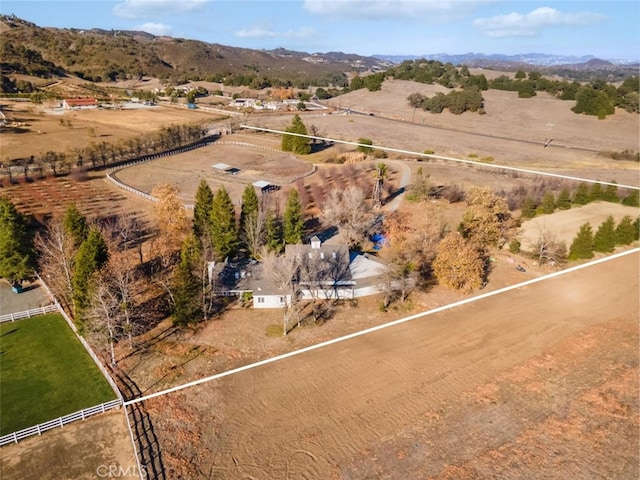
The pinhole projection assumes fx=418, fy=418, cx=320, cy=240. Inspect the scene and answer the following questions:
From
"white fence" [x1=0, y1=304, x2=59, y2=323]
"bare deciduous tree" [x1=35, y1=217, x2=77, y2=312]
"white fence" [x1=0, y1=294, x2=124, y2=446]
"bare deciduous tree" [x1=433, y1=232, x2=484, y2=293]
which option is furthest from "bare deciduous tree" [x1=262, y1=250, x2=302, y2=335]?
"white fence" [x1=0, y1=304, x2=59, y2=323]

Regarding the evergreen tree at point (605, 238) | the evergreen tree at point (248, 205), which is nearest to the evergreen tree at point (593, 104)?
the evergreen tree at point (605, 238)

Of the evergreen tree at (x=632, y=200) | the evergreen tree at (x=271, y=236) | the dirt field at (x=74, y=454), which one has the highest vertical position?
the evergreen tree at (x=271, y=236)

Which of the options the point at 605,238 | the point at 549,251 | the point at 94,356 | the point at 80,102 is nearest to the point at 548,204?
the point at 605,238

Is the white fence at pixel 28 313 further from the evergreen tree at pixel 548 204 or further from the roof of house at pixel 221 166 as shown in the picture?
the evergreen tree at pixel 548 204

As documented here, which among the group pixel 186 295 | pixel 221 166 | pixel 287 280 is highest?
pixel 221 166

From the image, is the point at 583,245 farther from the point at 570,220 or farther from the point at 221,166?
the point at 221,166

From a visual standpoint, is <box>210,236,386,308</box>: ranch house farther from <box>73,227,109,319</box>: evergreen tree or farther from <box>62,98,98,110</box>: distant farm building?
<box>62,98,98,110</box>: distant farm building
